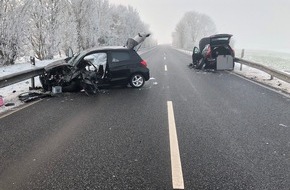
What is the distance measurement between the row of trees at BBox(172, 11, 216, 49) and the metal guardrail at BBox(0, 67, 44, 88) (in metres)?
98.3

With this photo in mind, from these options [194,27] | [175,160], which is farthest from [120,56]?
[194,27]

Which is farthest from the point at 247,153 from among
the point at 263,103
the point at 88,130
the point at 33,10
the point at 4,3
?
the point at 33,10

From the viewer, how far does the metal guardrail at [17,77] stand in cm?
850

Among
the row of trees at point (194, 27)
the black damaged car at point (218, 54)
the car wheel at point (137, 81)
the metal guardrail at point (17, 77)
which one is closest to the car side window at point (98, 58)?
the car wheel at point (137, 81)

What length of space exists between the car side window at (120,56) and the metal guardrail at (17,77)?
2891 millimetres

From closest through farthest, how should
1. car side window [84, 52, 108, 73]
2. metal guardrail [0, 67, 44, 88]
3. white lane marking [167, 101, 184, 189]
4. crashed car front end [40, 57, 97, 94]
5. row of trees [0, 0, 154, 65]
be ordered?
1. white lane marking [167, 101, 184, 189]
2. metal guardrail [0, 67, 44, 88]
3. crashed car front end [40, 57, 97, 94]
4. car side window [84, 52, 108, 73]
5. row of trees [0, 0, 154, 65]

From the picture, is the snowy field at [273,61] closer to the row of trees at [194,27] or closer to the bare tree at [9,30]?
the bare tree at [9,30]

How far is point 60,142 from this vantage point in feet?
16.1

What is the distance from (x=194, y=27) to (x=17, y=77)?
345ft

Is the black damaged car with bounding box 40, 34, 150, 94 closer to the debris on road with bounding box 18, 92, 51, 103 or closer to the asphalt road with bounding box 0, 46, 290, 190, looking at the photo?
the debris on road with bounding box 18, 92, 51, 103

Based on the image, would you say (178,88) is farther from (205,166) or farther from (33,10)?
(33,10)

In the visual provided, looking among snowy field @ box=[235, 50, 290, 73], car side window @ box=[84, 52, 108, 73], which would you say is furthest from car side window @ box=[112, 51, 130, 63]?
snowy field @ box=[235, 50, 290, 73]

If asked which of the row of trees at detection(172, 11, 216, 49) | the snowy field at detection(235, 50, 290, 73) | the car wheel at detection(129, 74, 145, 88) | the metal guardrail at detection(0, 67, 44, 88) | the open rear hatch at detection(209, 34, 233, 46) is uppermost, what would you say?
the row of trees at detection(172, 11, 216, 49)

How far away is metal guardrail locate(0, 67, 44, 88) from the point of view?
335 inches
